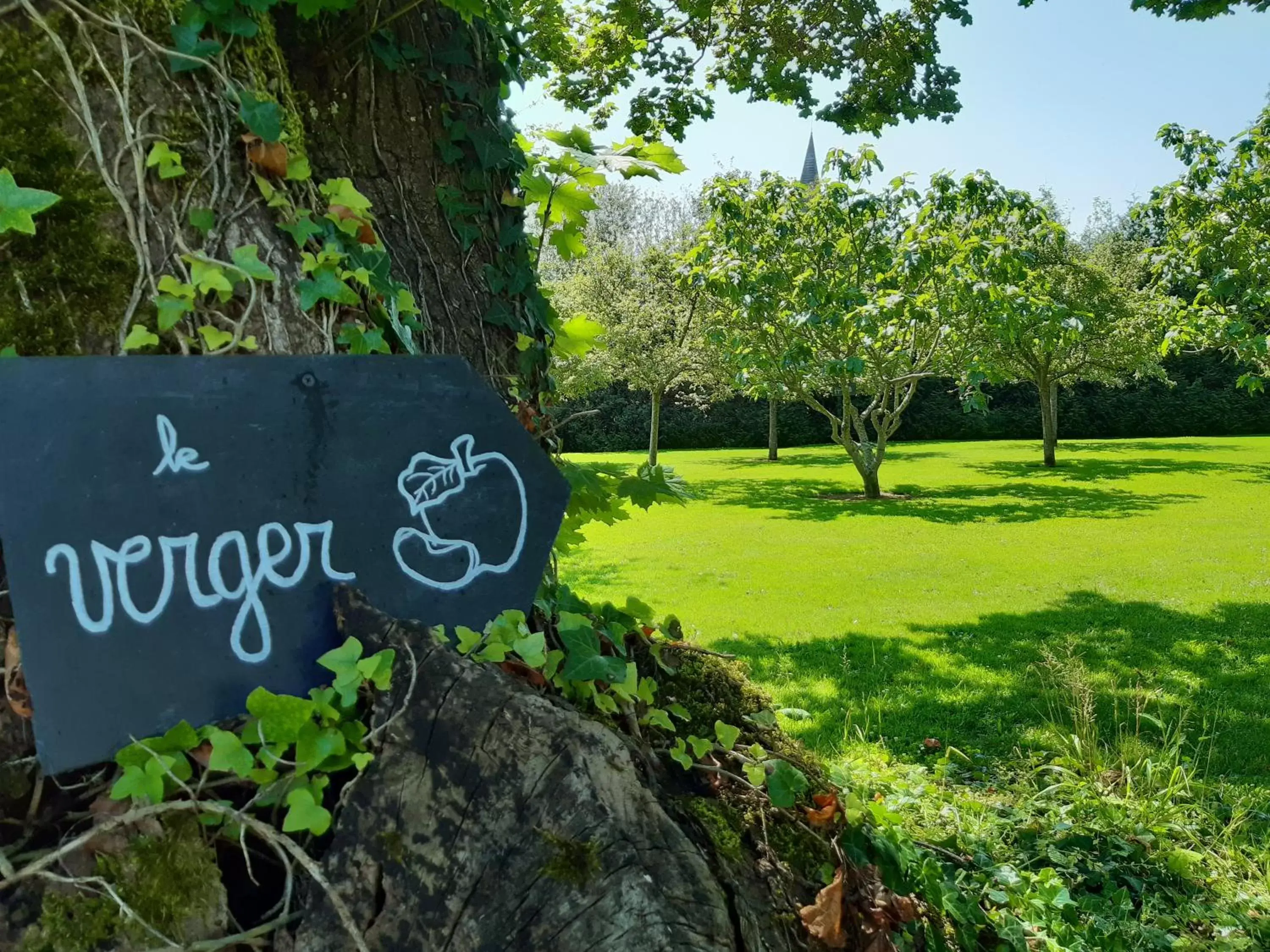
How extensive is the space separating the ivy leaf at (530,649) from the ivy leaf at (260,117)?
2.70 feet

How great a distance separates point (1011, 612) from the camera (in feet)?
24.0

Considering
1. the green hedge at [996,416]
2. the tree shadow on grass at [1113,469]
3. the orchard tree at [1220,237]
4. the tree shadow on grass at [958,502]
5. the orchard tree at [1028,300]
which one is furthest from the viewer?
the green hedge at [996,416]

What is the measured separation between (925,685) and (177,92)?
512 centimetres

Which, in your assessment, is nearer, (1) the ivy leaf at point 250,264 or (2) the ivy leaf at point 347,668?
(2) the ivy leaf at point 347,668

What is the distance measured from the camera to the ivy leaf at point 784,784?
1.58 metres

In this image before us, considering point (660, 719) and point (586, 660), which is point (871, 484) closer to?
point (660, 719)

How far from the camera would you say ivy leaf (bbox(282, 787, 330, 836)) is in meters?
1.03

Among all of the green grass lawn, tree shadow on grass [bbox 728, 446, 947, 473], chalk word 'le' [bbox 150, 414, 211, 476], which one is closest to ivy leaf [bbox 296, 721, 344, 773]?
chalk word 'le' [bbox 150, 414, 211, 476]

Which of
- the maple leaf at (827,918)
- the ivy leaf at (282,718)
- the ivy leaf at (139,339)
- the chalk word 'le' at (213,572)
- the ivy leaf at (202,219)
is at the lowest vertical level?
the maple leaf at (827,918)

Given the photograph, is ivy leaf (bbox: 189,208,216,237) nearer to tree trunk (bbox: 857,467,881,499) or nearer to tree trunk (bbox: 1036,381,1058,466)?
tree trunk (bbox: 857,467,881,499)

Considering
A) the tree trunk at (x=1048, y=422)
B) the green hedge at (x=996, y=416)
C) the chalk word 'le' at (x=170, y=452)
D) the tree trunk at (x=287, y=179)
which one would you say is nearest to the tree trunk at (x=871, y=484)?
the tree trunk at (x=1048, y=422)

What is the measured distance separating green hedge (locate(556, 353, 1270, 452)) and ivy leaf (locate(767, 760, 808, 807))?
80.5ft

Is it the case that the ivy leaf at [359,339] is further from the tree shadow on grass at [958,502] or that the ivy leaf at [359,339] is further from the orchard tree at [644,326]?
the orchard tree at [644,326]

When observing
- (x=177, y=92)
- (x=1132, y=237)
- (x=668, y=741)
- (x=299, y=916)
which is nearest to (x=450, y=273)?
(x=177, y=92)
